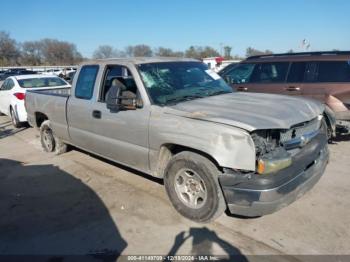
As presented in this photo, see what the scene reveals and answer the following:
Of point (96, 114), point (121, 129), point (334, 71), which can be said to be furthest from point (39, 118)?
point (334, 71)

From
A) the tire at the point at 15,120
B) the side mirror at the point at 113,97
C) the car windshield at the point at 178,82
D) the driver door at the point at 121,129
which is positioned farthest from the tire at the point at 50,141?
the tire at the point at 15,120

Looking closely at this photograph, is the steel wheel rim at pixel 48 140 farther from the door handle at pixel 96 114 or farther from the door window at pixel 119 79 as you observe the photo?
the door window at pixel 119 79

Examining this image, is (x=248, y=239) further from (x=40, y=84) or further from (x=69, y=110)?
(x=40, y=84)

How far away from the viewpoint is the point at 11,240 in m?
3.62

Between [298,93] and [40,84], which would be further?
[40,84]

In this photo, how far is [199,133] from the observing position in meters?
3.52

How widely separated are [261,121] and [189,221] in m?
1.46

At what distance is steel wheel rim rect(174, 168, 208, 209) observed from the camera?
374cm

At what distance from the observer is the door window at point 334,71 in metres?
6.36

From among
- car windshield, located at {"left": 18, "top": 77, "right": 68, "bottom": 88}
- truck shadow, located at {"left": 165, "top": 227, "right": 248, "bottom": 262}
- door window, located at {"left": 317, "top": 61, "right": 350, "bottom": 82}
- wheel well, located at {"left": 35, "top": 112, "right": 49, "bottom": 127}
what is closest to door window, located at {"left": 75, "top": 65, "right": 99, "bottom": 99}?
wheel well, located at {"left": 35, "top": 112, "right": 49, "bottom": 127}

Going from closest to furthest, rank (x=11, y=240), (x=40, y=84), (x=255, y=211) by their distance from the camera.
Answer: (x=255, y=211), (x=11, y=240), (x=40, y=84)

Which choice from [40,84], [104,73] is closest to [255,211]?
[104,73]

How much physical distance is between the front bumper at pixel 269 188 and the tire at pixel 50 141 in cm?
436

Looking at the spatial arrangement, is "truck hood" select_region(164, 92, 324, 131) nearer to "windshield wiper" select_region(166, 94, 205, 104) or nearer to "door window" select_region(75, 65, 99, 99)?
"windshield wiper" select_region(166, 94, 205, 104)
